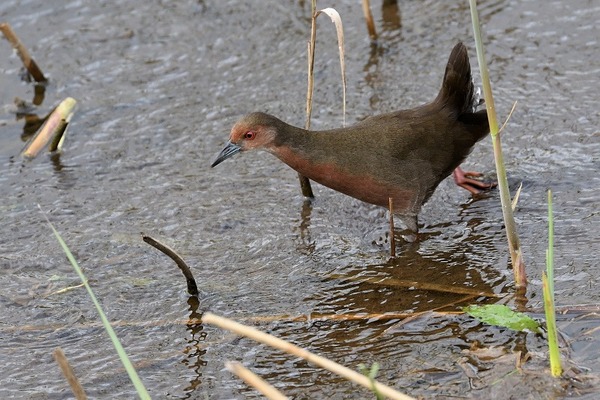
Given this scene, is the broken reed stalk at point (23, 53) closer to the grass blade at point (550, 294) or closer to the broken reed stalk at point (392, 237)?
the broken reed stalk at point (392, 237)

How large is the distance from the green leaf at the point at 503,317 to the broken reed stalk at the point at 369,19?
12.1 ft

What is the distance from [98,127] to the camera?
276 inches

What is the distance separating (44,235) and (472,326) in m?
2.64

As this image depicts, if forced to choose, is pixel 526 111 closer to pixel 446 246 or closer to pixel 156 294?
pixel 446 246

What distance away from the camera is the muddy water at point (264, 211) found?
4.24 meters

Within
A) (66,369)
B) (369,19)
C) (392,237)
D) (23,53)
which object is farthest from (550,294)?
(23,53)

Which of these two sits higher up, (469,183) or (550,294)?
(550,294)

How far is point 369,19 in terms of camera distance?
758 cm

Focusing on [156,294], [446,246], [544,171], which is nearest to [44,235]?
[156,294]

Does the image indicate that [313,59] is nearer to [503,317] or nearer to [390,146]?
[390,146]

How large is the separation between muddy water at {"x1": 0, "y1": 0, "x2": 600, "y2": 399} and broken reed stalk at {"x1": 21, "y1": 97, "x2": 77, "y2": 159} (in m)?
0.10

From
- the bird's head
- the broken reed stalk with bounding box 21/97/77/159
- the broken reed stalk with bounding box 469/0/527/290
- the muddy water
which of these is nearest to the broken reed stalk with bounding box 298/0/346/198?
the muddy water

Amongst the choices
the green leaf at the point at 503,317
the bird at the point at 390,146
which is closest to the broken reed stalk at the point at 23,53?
→ the bird at the point at 390,146

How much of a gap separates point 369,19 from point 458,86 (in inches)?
81.5
